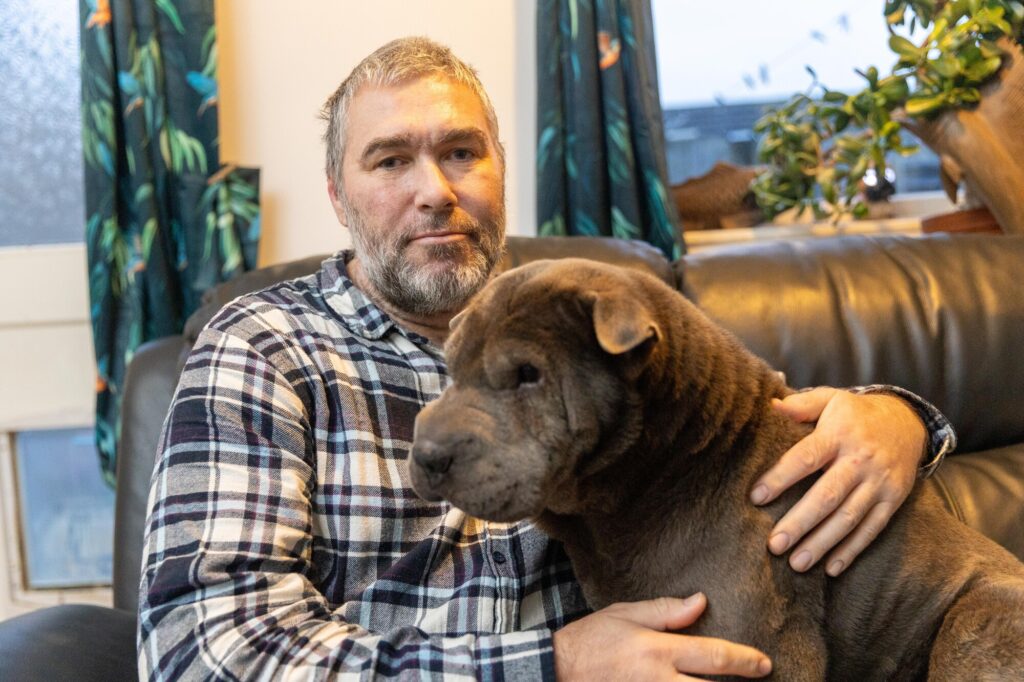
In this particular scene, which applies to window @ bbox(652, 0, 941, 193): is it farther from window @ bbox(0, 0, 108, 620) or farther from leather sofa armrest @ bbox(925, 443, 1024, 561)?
window @ bbox(0, 0, 108, 620)

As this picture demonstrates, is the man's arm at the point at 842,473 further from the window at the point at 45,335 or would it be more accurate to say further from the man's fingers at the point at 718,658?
the window at the point at 45,335

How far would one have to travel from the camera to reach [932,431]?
1552mm

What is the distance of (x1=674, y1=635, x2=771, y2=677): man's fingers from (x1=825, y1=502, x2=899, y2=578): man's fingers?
0.18 meters

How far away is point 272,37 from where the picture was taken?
2.51 metres

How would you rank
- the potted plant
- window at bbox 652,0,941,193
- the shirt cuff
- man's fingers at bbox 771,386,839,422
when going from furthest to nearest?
window at bbox 652,0,941,193 < the potted plant < the shirt cuff < man's fingers at bbox 771,386,839,422

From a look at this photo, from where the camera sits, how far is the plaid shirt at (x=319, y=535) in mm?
1155

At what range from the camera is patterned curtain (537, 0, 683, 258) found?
2434 mm

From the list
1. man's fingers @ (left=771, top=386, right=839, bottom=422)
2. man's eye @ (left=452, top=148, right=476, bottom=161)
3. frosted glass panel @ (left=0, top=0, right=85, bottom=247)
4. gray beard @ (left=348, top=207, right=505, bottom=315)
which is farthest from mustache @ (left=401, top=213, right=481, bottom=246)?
frosted glass panel @ (left=0, top=0, right=85, bottom=247)

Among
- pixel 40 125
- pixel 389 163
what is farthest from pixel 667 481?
pixel 40 125

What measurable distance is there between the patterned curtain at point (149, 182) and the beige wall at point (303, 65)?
0.47 ft

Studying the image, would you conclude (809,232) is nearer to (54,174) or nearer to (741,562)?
(741,562)

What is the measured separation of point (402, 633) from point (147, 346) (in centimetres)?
116

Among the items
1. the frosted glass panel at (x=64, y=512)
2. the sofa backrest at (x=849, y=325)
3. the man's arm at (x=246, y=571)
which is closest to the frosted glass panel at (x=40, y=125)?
the frosted glass panel at (x=64, y=512)

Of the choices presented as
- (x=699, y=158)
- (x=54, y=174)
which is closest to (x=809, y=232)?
(x=699, y=158)
